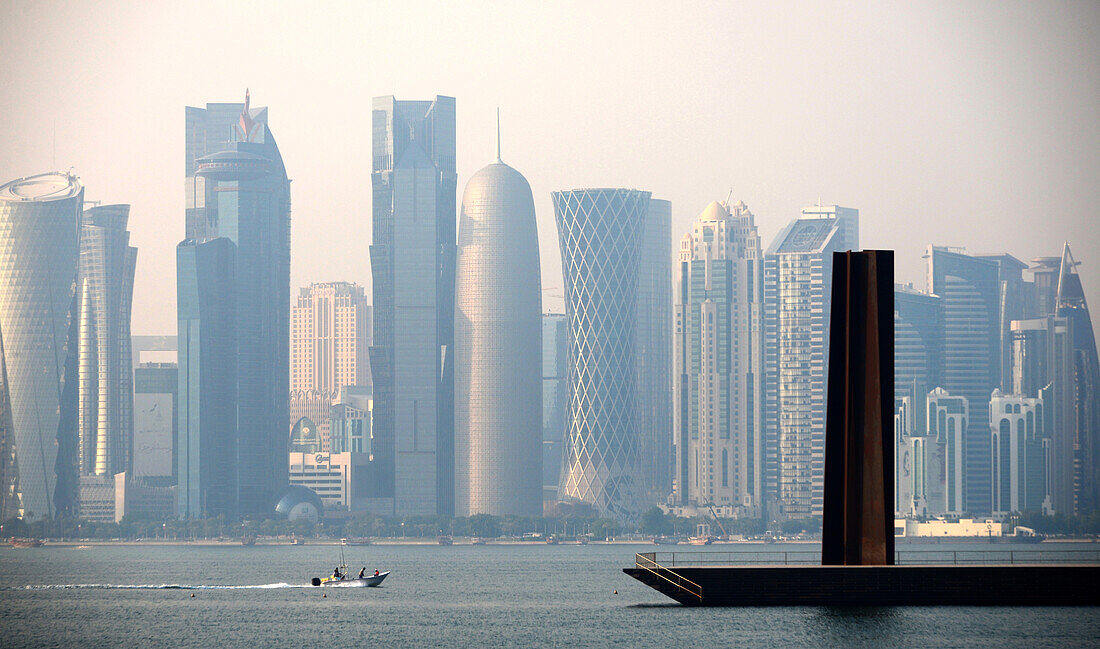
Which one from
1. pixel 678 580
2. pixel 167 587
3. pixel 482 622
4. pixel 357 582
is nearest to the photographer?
pixel 678 580

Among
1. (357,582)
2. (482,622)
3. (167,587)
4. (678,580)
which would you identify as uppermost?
(678,580)

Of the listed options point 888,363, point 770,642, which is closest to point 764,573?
point 770,642

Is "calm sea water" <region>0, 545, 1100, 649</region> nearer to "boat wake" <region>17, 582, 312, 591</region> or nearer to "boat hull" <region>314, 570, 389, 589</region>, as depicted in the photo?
"boat wake" <region>17, 582, 312, 591</region>

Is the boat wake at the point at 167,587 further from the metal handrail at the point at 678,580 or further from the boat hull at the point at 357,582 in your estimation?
the metal handrail at the point at 678,580

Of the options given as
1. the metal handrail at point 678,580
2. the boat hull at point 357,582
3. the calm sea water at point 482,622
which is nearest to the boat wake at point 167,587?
Answer: the calm sea water at point 482,622

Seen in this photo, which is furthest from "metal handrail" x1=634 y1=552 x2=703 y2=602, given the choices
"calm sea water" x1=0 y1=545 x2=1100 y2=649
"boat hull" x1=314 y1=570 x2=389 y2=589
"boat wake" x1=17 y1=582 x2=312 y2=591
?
"boat wake" x1=17 y1=582 x2=312 y2=591

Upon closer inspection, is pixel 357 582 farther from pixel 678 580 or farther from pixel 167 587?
pixel 678 580

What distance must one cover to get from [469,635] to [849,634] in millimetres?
26801

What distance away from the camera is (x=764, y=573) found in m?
99.7

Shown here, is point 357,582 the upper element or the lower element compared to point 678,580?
lower

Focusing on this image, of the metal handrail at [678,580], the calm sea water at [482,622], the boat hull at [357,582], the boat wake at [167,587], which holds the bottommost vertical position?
the boat wake at [167,587]

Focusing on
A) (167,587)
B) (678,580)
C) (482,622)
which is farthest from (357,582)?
(678,580)

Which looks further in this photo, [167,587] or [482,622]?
[167,587]

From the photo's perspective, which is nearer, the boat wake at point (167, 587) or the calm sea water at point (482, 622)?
the calm sea water at point (482, 622)
